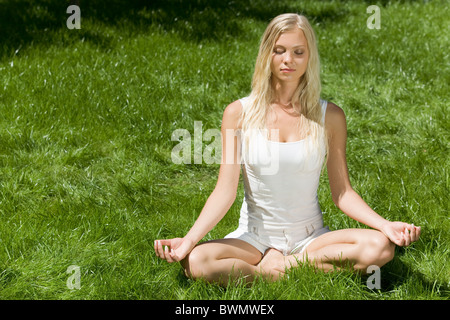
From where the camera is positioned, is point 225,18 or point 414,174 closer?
point 414,174

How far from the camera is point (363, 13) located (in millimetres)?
9547

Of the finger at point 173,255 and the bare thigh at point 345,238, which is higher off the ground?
the bare thigh at point 345,238

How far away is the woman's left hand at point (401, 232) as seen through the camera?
3176 mm

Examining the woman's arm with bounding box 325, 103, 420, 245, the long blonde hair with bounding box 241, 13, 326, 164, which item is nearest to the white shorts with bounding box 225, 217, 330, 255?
the woman's arm with bounding box 325, 103, 420, 245

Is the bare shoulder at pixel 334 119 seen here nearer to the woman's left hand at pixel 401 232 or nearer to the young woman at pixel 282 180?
the young woman at pixel 282 180

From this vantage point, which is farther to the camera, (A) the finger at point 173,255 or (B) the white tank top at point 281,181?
(B) the white tank top at point 281,181

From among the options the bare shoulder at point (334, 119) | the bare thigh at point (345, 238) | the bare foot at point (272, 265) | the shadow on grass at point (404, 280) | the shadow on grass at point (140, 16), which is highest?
the shadow on grass at point (140, 16)

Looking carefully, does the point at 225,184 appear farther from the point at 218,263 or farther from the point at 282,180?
the point at 218,263

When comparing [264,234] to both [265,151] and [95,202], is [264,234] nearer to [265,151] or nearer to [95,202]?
[265,151]

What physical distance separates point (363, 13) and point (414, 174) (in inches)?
200

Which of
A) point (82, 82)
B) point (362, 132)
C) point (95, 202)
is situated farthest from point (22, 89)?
point (362, 132)

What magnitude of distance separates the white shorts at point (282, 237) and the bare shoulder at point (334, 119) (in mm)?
539

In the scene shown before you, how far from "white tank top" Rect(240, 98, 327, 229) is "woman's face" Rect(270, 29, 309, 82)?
271 mm

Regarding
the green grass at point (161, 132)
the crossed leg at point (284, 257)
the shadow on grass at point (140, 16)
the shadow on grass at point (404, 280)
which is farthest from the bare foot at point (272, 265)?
the shadow on grass at point (140, 16)
